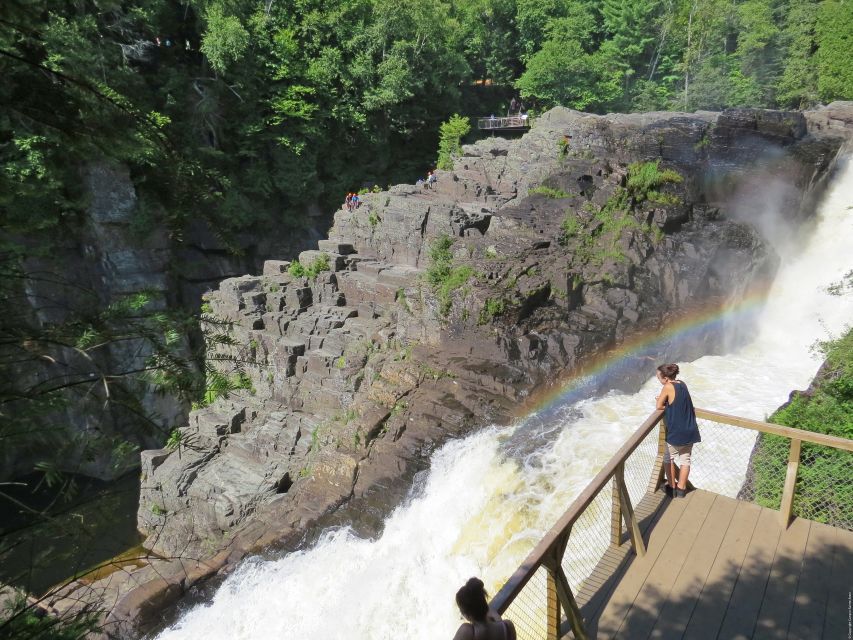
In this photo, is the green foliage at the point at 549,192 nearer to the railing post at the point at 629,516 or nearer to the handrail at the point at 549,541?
the handrail at the point at 549,541

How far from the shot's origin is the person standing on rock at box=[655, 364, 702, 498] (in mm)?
6262

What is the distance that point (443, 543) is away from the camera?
1051 centimetres

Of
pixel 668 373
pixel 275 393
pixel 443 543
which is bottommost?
pixel 275 393

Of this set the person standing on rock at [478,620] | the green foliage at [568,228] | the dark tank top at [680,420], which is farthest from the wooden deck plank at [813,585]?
the green foliage at [568,228]

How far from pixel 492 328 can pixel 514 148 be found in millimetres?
11451

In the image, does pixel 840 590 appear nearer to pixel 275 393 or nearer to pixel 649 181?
pixel 275 393

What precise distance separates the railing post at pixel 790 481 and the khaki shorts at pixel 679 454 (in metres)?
0.93

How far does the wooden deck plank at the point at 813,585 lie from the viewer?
4.64 meters

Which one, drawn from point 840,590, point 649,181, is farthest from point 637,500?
point 649,181

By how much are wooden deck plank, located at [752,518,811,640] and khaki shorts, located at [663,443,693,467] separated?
1.08 meters

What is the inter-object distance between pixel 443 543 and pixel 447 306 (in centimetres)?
641

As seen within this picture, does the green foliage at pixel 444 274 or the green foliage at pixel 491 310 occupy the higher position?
the green foliage at pixel 444 274

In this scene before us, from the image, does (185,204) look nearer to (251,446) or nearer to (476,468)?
(476,468)

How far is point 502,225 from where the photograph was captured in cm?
1778
